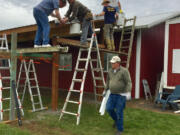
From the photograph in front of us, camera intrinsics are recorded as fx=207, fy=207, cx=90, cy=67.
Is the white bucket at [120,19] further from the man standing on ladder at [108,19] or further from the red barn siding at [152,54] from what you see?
the red barn siding at [152,54]

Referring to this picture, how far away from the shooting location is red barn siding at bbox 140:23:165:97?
1051 cm

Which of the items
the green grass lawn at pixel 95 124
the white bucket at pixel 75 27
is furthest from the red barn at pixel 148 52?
the green grass lawn at pixel 95 124

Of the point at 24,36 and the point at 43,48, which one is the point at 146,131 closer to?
the point at 43,48

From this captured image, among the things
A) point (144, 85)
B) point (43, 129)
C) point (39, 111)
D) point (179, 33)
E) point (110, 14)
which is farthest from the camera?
point (144, 85)

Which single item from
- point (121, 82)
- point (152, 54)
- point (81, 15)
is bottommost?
point (121, 82)

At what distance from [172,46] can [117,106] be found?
5.42m

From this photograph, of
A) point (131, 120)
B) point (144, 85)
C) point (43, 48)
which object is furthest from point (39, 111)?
point (144, 85)

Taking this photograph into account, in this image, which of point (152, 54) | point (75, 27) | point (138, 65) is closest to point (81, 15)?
point (75, 27)

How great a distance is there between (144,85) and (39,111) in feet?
17.6

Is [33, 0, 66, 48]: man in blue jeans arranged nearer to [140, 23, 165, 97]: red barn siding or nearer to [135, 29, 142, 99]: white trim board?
[135, 29, 142, 99]: white trim board

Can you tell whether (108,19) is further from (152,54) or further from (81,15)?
(152,54)

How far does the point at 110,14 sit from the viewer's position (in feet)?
26.3

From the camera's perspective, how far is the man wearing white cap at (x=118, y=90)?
4.64 m

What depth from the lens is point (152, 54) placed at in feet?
36.6
